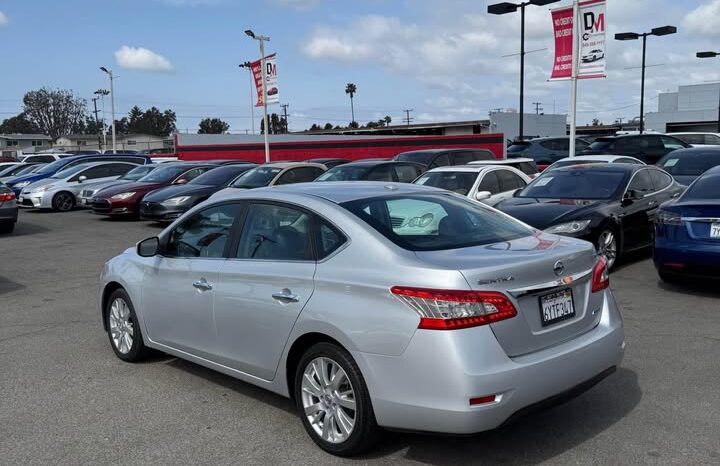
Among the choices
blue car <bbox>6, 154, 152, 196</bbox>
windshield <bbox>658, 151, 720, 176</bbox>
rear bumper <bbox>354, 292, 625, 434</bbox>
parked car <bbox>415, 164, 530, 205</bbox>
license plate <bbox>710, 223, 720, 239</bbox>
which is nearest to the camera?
rear bumper <bbox>354, 292, 625, 434</bbox>

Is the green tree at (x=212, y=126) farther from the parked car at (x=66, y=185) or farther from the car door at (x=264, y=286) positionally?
the car door at (x=264, y=286)

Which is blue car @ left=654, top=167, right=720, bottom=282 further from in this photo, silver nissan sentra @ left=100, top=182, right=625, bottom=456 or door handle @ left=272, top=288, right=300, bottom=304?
door handle @ left=272, top=288, right=300, bottom=304

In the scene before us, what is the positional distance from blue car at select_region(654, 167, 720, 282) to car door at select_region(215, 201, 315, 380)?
16.9 ft

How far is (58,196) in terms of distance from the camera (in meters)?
21.5

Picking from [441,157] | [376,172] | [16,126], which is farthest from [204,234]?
[16,126]

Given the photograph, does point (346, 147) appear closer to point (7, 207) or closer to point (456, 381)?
point (7, 207)

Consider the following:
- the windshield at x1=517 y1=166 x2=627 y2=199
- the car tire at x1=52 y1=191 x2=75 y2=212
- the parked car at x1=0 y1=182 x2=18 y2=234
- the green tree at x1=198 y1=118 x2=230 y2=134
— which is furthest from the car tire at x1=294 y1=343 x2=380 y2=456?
the green tree at x1=198 y1=118 x2=230 y2=134

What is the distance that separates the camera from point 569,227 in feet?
29.6

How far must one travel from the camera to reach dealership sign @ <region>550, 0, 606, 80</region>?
17469 mm

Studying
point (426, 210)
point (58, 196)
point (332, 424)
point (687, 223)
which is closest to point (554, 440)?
point (332, 424)

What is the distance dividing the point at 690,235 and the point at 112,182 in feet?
57.5

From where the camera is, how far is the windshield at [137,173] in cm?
2129

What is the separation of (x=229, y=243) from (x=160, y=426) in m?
1.33

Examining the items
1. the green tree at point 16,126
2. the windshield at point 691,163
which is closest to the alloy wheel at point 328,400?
the windshield at point 691,163
